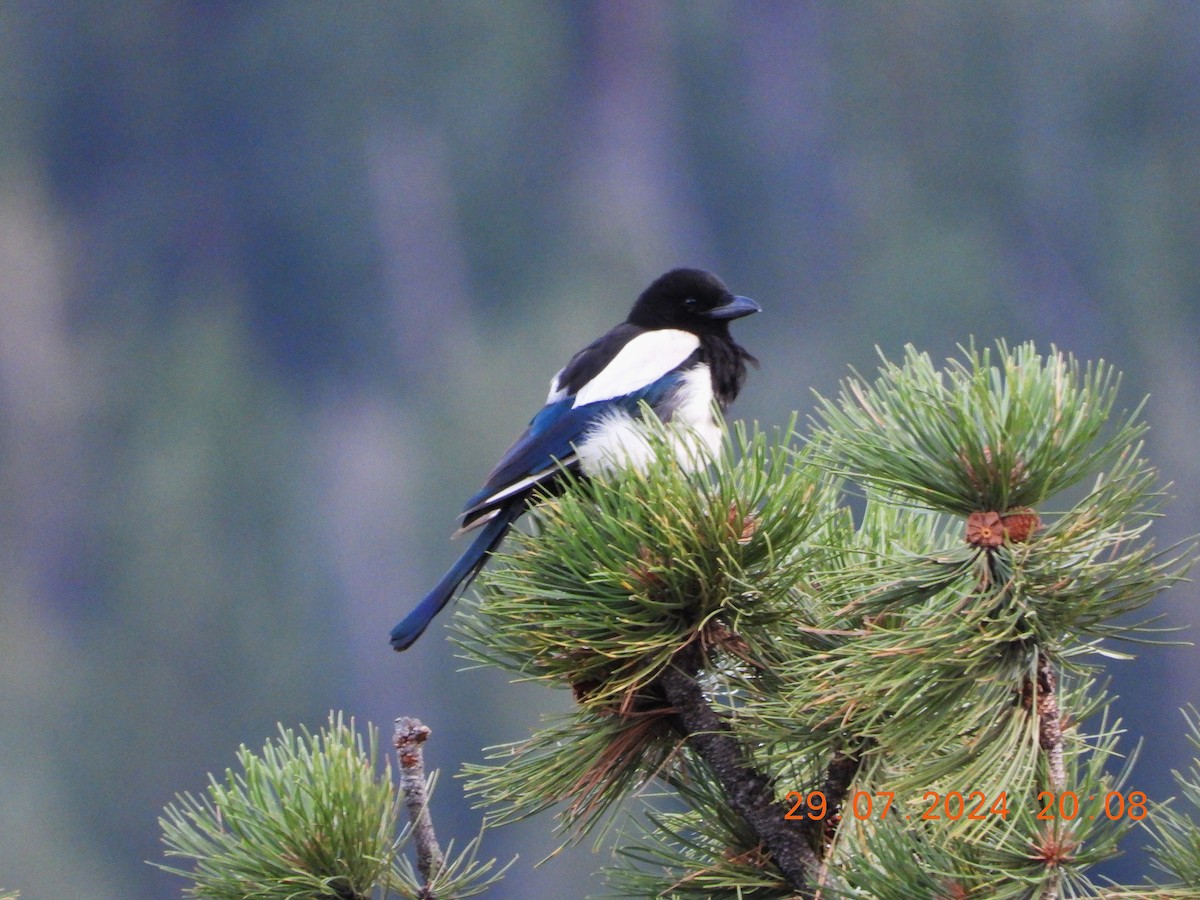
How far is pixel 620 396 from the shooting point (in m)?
1.26

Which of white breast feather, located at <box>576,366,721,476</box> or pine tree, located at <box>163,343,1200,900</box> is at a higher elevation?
white breast feather, located at <box>576,366,721,476</box>

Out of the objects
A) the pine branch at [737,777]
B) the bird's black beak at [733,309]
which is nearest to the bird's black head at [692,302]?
the bird's black beak at [733,309]

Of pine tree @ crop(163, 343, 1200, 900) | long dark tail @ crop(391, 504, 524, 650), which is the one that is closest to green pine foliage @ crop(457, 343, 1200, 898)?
pine tree @ crop(163, 343, 1200, 900)

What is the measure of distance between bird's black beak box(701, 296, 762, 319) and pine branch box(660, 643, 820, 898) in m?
0.87

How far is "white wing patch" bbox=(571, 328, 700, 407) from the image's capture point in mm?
1278

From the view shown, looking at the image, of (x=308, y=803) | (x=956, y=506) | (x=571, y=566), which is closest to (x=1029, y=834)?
(x=956, y=506)

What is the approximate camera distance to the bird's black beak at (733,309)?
146cm

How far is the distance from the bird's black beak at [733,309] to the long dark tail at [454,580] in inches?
17.4

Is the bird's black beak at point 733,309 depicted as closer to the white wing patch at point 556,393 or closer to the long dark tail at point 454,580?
the white wing patch at point 556,393

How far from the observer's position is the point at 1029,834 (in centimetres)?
53
